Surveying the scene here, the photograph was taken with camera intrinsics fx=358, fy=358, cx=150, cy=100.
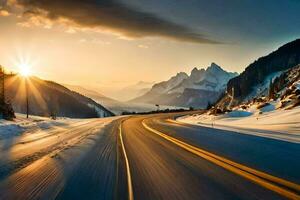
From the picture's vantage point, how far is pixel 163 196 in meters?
6.22

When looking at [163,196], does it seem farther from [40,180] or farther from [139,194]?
[40,180]

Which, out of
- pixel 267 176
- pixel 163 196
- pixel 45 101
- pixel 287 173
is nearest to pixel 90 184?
pixel 163 196

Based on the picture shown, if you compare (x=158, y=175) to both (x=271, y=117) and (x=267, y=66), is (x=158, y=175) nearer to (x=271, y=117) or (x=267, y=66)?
(x=271, y=117)

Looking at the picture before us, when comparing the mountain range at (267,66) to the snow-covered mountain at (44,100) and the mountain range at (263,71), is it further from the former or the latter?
the snow-covered mountain at (44,100)

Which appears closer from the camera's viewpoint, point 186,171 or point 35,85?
point 186,171

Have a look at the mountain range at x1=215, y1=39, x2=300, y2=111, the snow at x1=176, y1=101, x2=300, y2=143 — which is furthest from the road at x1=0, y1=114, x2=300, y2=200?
the mountain range at x1=215, y1=39, x2=300, y2=111

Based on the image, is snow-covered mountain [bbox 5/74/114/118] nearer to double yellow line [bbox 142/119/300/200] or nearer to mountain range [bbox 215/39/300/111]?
mountain range [bbox 215/39/300/111]

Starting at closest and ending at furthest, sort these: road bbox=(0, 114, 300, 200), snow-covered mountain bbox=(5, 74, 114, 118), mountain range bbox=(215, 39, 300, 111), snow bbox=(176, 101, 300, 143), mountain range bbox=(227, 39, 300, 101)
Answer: road bbox=(0, 114, 300, 200)
snow bbox=(176, 101, 300, 143)
mountain range bbox=(215, 39, 300, 111)
mountain range bbox=(227, 39, 300, 101)
snow-covered mountain bbox=(5, 74, 114, 118)

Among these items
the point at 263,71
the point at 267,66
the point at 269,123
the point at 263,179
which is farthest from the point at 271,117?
the point at 267,66

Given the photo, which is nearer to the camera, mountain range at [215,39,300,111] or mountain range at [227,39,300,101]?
mountain range at [215,39,300,111]

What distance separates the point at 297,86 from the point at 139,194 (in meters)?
29.4

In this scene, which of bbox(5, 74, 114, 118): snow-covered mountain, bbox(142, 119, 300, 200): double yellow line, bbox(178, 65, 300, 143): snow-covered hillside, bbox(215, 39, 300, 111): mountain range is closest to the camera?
bbox(142, 119, 300, 200): double yellow line

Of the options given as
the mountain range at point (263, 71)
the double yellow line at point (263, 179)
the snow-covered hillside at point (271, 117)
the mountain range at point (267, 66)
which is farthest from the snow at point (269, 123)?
the mountain range at point (267, 66)

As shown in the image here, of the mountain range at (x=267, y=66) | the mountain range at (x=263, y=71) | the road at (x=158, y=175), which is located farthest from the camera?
the mountain range at (x=267, y=66)
